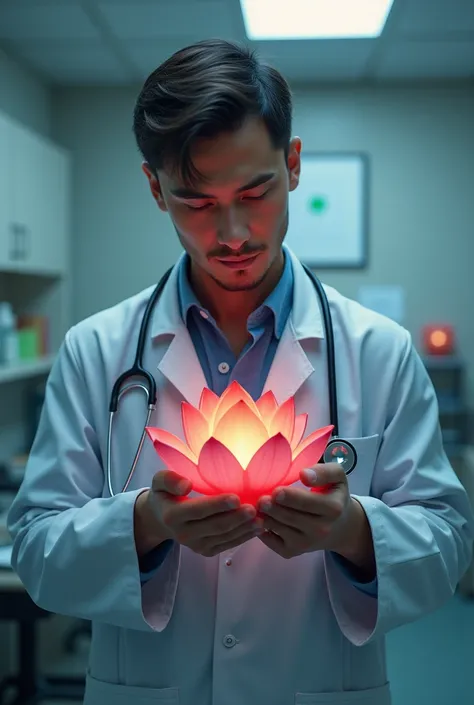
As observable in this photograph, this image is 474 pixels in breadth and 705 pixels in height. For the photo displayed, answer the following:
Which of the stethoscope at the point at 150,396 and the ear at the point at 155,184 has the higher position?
the ear at the point at 155,184

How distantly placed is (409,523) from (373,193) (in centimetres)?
340

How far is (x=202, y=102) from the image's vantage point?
0.99 m

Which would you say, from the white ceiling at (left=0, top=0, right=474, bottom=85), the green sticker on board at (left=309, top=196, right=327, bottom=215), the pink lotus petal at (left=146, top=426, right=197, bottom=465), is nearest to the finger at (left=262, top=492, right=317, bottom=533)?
the pink lotus petal at (left=146, top=426, right=197, bottom=465)

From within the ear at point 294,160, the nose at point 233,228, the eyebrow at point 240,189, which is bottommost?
the nose at point 233,228

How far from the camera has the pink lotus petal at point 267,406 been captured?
930 millimetres

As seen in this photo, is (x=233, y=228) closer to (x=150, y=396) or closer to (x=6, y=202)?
(x=150, y=396)

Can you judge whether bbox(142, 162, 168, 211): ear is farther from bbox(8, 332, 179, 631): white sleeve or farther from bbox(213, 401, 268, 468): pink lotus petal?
bbox(213, 401, 268, 468): pink lotus petal

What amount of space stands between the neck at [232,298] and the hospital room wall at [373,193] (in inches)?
120

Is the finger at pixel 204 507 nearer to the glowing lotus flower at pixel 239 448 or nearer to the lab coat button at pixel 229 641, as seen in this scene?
the glowing lotus flower at pixel 239 448

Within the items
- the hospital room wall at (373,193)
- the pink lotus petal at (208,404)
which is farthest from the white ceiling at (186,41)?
the pink lotus petal at (208,404)

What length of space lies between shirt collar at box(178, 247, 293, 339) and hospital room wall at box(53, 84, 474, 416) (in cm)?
302

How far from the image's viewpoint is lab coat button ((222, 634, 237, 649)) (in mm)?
1062

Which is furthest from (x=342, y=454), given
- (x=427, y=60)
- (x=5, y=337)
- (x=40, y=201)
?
(x=427, y=60)

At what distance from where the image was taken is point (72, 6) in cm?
299
